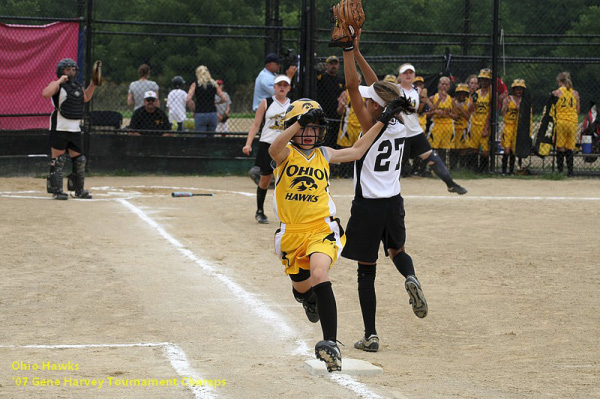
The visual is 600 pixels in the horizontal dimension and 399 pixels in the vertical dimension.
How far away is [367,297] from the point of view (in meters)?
6.63

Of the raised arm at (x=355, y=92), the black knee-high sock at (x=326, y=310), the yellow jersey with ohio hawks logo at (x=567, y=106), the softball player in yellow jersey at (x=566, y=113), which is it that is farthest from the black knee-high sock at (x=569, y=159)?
the black knee-high sock at (x=326, y=310)

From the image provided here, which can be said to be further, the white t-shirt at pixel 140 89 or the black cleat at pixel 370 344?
the white t-shirt at pixel 140 89

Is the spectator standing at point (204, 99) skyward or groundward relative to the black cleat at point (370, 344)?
skyward

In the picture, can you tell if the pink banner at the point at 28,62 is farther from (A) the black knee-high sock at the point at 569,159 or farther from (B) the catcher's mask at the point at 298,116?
(B) the catcher's mask at the point at 298,116

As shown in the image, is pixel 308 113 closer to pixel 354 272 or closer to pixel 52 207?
pixel 354 272

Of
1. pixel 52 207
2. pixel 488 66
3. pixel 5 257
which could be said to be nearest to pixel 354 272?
pixel 5 257

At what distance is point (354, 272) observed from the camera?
9.34 meters

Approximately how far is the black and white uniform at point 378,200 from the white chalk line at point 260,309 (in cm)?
72

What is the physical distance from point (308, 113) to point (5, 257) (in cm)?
474

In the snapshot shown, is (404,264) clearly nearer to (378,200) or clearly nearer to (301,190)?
(378,200)

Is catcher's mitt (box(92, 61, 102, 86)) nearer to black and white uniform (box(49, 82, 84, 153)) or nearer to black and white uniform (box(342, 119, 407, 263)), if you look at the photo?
black and white uniform (box(49, 82, 84, 153))

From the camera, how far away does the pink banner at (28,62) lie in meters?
17.1

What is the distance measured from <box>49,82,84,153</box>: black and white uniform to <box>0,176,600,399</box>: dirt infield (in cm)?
99

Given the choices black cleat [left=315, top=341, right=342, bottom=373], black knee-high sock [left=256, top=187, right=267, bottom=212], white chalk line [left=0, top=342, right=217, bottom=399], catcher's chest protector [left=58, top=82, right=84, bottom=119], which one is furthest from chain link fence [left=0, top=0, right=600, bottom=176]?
black cleat [left=315, top=341, right=342, bottom=373]
